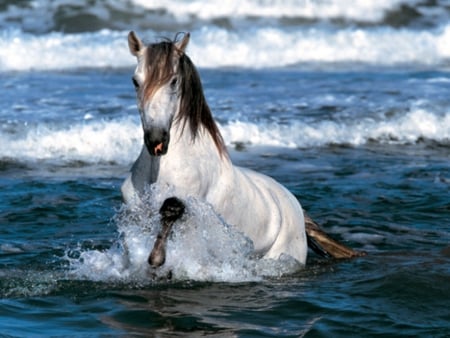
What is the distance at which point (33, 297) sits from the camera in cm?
624

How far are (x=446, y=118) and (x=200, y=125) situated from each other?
804 cm

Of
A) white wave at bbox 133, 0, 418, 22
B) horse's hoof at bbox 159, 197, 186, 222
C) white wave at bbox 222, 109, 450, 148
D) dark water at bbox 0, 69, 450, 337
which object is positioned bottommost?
dark water at bbox 0, 69, 450, 337

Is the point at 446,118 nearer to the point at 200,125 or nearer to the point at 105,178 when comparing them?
the point at 105,178

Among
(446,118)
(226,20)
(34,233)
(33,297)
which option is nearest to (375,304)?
(33,297)

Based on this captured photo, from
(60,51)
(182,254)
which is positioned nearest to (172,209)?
(182,254)

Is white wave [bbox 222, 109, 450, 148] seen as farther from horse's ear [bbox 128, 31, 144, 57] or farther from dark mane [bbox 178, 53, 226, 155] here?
horse's ear [bbox 128, 31, 144, 57]

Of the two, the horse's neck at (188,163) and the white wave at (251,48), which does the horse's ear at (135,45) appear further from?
the white wave at (251,48)

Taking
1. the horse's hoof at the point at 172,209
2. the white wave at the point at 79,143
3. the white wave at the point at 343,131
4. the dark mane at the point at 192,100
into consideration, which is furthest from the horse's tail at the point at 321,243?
the white wave at the point at 343,131

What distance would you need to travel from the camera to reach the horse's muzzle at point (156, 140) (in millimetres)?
5578

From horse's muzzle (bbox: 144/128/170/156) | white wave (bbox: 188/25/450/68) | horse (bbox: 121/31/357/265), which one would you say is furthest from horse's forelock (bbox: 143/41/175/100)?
white wave (bbox: 188/25/450/68)

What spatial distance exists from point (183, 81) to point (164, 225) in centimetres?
76

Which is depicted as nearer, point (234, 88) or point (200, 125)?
point (200, 125)

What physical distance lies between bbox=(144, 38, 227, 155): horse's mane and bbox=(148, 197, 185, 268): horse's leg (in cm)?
40

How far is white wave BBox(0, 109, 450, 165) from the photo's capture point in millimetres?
11641
